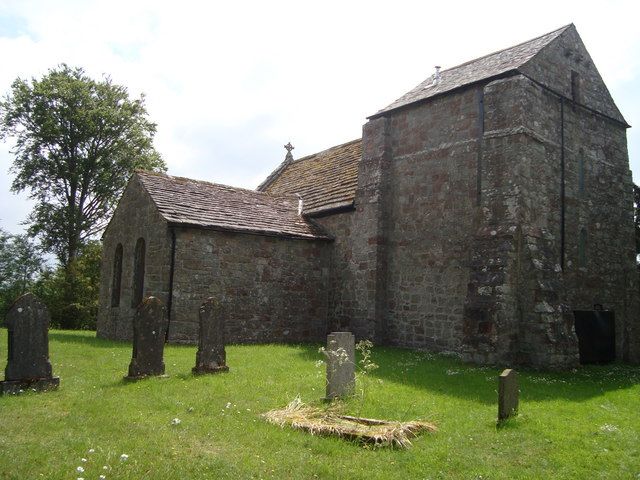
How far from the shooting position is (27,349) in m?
8.92

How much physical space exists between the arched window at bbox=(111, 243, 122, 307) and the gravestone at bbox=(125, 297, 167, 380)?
33.5 ft

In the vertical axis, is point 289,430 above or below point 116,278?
below

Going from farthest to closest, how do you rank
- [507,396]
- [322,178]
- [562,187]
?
[322,178], [562,187], [507,396]

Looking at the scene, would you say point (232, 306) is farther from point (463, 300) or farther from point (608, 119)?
point (608, 119)

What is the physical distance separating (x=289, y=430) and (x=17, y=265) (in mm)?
43607

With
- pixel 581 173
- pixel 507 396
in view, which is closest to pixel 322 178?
pixel 581 173

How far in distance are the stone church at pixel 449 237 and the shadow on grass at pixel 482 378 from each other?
0.70 metres

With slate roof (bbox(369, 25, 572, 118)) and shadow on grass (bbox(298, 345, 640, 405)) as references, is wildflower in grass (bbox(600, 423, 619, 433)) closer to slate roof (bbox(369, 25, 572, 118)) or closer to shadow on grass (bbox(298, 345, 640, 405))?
shadow on grass (bbox(298, 345, 640, 405))

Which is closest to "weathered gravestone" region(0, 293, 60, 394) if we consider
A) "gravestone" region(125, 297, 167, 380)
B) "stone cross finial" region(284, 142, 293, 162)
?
"gravestone" region(125, 297, 167, 380)

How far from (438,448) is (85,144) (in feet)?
110

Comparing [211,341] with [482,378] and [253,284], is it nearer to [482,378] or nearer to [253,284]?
[482,378]

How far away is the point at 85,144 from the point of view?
34156 millimetres

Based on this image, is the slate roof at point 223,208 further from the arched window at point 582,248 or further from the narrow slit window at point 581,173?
the narrow slit window at point 581,173

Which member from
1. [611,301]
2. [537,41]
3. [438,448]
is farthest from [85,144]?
[438,448]
